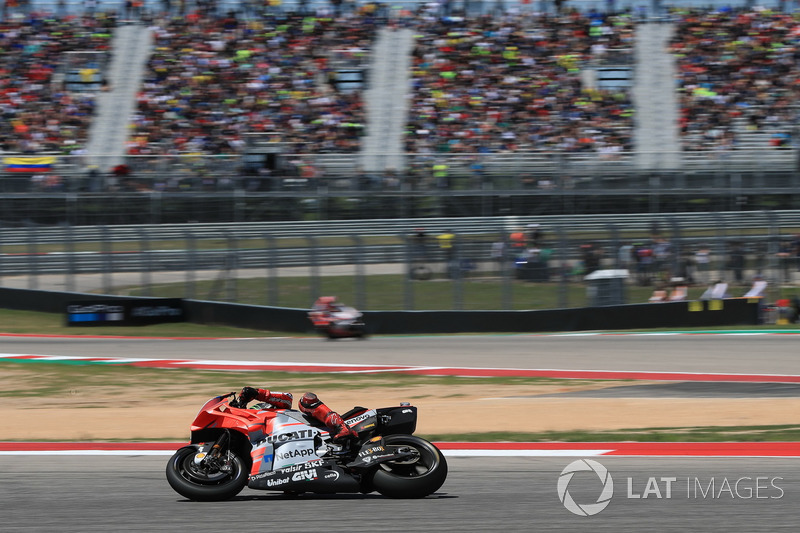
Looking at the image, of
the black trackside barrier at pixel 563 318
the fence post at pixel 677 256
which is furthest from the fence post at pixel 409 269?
the fence post at pixel 677 256

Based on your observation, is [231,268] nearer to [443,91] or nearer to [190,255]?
[190,255]

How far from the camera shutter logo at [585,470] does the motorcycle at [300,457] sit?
2.79 feet

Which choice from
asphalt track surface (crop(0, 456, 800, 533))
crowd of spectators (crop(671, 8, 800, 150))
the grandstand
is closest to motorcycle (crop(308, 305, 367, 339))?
the grandstand

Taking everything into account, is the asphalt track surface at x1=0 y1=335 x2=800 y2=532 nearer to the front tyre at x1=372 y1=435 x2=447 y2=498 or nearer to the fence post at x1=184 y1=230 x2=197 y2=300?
the front tyre at x1=372 y1=435 x2=447 y2=498

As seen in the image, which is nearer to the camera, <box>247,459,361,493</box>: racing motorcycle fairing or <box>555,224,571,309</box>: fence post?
<box>247,459,361,493</box>: racing motorcycle fairing

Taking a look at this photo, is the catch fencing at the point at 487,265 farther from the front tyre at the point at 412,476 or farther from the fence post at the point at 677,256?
the front tyre at the point at 412,476

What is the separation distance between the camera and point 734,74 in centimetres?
2853

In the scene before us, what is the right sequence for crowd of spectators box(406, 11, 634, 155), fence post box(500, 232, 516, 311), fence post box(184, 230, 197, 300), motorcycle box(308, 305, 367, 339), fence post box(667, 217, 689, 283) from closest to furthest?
motorcycle box(308, 305, 367, 339)
fence post box(500, 232, 516, 311)
fence post box(667, 217, 689, 283)
fence post box(184, 230, 197, 300)
crowd of spectators box(406, 11, 634, 155)

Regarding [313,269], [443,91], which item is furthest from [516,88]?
[313,269]

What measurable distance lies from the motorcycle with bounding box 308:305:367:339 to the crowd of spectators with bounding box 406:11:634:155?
1082 centimetres

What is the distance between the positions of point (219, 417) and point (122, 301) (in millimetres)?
12997

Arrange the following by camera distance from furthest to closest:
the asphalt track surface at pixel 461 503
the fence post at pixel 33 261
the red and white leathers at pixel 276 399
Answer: the fence post at pixel 33 261 → the red and white leathers at pixel 276 399 → the asphalt track surface at pixel 461 503

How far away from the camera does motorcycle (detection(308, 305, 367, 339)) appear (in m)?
16.7

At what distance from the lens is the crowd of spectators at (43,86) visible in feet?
89.3
